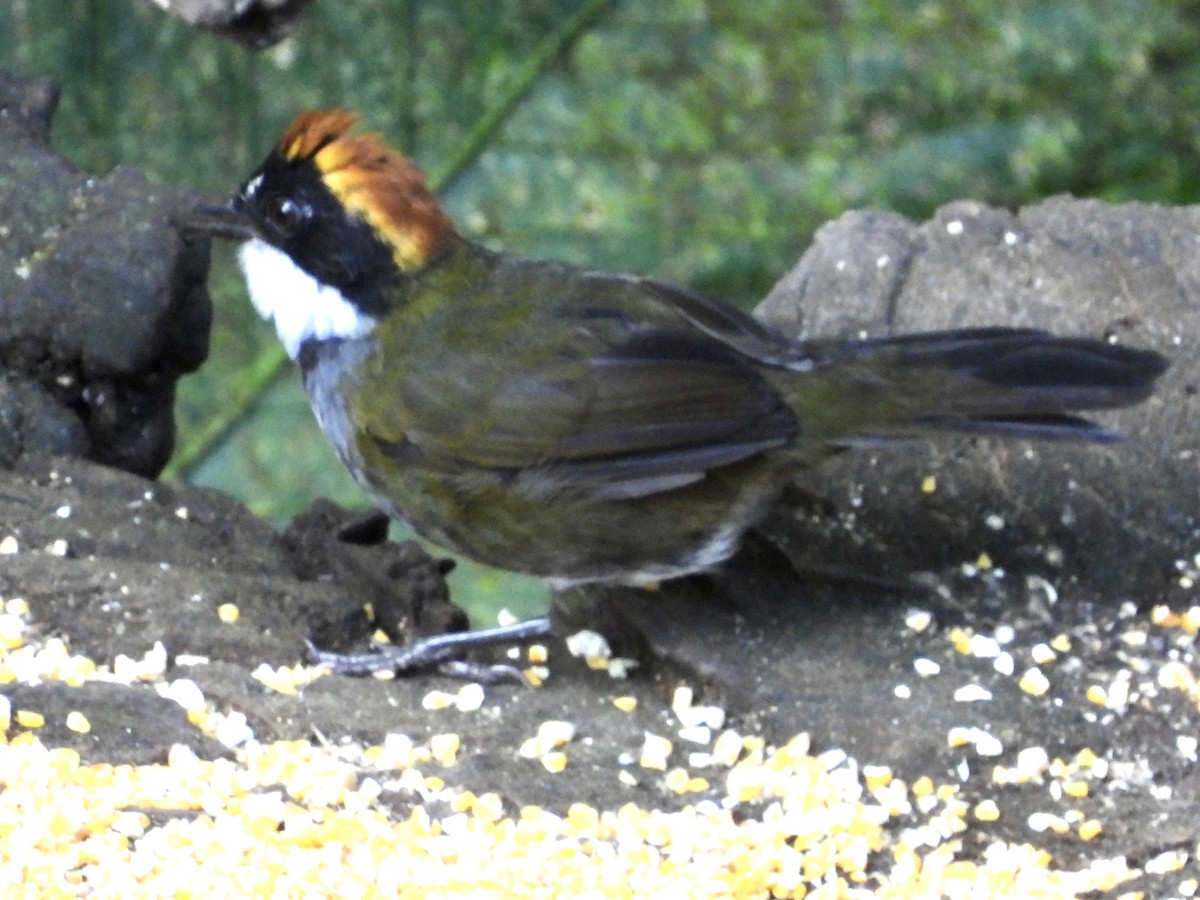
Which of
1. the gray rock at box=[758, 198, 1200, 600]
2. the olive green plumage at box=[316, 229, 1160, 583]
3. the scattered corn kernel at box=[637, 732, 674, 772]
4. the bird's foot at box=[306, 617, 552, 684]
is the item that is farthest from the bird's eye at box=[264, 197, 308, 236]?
the scattered corn kernel at box=[637, 732, 674, 772]

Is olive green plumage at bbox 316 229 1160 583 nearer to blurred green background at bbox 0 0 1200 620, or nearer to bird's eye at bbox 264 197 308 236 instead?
bird's eye at bbox 264 197 308 236

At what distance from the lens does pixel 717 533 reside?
3449mm

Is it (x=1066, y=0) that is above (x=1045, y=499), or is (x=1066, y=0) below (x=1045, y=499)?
above

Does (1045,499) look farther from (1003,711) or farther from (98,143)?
(98,143)

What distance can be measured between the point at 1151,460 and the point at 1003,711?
67cm

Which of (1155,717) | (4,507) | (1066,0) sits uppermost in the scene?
(1066,0)

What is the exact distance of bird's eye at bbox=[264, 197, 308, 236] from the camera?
11.9ft

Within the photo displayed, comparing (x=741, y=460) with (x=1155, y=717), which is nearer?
(x=1155, y=717)

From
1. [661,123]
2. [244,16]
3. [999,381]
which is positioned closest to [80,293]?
[244,16]

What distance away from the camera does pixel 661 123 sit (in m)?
5.39

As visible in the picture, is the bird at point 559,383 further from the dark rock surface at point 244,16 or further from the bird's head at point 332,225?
the dark rock surface at point 244,16

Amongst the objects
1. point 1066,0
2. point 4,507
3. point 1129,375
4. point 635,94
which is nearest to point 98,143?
point 635,94

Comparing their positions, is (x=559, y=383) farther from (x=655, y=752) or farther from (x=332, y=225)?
(x=655, y=752)

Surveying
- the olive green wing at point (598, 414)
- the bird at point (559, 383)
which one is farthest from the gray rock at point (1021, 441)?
the olive green wing at point (598, 414)
